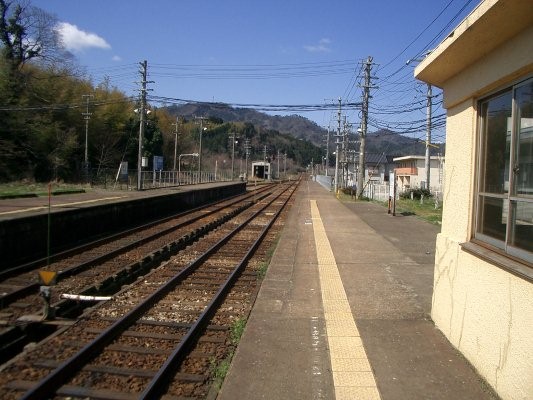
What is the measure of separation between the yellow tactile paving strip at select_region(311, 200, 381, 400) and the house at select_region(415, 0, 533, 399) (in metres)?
1.03

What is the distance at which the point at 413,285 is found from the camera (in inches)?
333

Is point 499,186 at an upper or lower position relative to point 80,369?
upper

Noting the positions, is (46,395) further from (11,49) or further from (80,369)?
(11,49)

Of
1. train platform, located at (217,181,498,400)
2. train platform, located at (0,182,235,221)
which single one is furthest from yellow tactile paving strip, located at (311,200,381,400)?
train platform, located at (0,182,235,221)

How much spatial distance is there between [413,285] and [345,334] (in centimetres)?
298

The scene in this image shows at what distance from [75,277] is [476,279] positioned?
7.46 m

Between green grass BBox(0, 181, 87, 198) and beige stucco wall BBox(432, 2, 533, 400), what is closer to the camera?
beige stucco wall BBox(432, 2, 533, 400)

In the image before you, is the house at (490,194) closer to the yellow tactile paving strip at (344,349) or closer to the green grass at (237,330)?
the yellow tactile paving strip at (344,349)

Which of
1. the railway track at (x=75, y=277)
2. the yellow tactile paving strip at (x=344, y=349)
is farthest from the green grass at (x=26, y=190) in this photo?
the yellow tactile paving strip at (x=344, y=349)

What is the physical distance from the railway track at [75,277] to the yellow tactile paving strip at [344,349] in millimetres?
3537

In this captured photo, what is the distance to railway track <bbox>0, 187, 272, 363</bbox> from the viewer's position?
659 centimetres

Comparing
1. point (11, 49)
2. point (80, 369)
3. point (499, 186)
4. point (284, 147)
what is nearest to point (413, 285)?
point (499, 186)

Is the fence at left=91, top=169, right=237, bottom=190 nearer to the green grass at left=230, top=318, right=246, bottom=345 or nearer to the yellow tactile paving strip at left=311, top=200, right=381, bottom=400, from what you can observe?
the yellow tactile paving strip at left=311, top=200, right=381, bottom=400

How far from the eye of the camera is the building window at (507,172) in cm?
411
